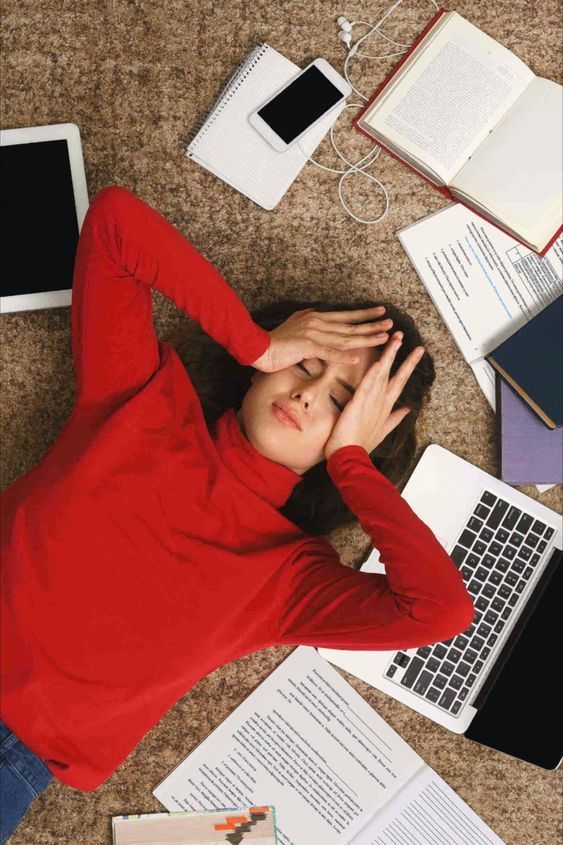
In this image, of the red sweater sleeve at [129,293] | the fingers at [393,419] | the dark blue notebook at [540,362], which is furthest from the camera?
the dark blue notebook at [540,362]

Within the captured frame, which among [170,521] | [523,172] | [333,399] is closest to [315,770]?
[170,521]

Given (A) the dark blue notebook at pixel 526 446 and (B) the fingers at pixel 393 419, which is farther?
(A) the dark blue notebook at pixel 526 446

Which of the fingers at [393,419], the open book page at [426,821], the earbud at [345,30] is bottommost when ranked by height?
the open book page at [426,821]

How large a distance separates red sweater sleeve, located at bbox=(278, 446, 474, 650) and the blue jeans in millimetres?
364

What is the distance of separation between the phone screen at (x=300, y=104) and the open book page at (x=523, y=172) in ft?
0.80

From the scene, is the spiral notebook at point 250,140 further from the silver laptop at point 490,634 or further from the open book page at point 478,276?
the silver laptop at point 490,634

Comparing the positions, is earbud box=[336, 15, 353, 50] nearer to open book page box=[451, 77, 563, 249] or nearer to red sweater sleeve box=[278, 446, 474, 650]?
open book page box=[451, 77, 563, 249]

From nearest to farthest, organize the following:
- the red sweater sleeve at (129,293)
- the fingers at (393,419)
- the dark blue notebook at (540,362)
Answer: the red sweater sleeve at (129,293)
the fingers at (393,419)
the dark blue notebook at (540,362)

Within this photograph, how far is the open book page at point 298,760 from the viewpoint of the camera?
42.1 inches

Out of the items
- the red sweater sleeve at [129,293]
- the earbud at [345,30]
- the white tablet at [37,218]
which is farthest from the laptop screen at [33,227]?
the earbud at [345,30]

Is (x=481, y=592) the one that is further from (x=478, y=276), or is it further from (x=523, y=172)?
(x=523, y=172)

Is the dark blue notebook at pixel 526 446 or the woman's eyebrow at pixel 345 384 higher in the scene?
the woman's eyebrow at pixel 345 384

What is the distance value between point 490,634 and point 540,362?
42cm

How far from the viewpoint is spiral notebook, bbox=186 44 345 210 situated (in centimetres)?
108
